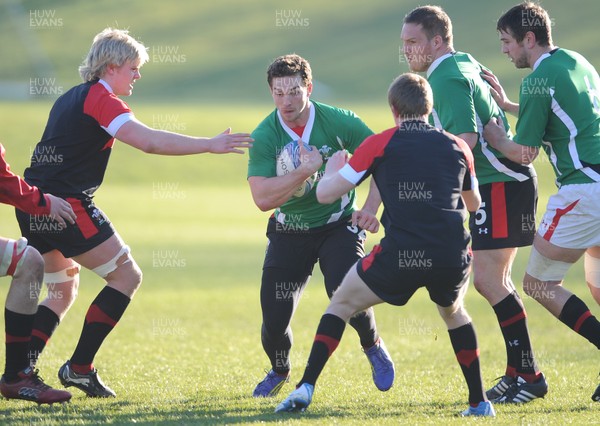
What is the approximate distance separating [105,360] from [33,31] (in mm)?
72524

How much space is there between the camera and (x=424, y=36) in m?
6.69

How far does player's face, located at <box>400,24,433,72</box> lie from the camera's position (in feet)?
21.9

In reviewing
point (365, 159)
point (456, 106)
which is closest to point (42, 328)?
point (365, 159)

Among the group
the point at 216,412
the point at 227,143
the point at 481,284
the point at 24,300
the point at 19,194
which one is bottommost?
the point at 216,412

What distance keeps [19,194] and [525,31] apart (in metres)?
3.74

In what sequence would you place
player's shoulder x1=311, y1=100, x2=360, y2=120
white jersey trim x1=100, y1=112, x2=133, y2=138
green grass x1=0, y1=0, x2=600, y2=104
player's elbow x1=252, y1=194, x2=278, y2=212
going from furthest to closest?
1. green grass x1=0, y1=0, x2=600, y2=104
2. player's shoulder x1=311, y1=100, x2=360, y2=120
3. player's elbow x1=252, y1=194, x2=278, y2=212
4. white jersey trim x1=100, y1=112, x2=133, y2=138

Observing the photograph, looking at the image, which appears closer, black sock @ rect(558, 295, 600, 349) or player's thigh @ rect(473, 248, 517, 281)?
black sock @ rect(558, 295, 600, 349)

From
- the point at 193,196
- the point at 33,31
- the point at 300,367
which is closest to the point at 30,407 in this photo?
the point at 300,367

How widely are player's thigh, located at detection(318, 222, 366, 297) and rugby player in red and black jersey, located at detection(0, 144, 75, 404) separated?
194 centimetres

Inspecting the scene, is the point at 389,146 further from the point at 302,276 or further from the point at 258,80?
the point at 258,80

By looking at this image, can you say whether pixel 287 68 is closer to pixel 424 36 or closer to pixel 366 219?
pixel 424 36

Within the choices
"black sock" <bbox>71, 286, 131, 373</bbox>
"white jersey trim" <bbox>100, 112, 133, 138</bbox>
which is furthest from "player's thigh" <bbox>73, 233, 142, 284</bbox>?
"white jersey trim" <bbox>100, 112, 133, 138</bbox>

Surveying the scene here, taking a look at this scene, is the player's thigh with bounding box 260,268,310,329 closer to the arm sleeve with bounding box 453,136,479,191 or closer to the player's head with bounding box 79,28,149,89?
the arm sleeve with bounding box 453,136,479,191

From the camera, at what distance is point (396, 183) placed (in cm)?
553
